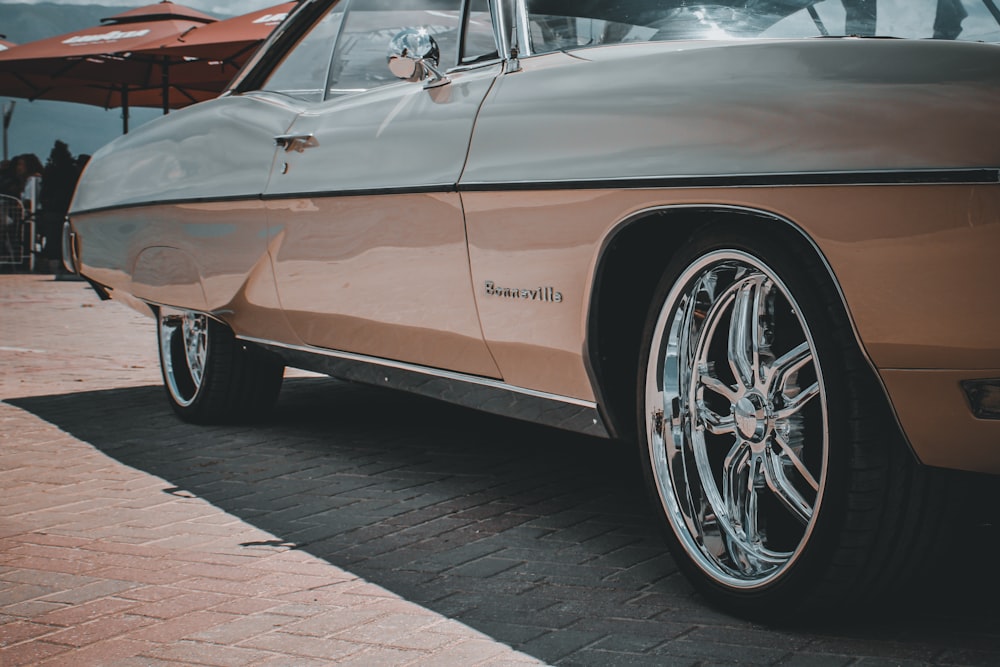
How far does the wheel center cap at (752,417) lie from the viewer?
272 cm

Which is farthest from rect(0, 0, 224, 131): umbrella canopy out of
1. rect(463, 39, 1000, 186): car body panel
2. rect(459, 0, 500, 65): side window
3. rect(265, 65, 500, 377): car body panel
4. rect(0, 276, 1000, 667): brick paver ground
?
rect(463, 39, 1000, 186): car body panel

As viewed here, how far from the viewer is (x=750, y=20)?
114 inches

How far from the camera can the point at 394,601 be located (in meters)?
2.92

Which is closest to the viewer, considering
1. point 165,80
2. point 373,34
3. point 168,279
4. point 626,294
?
point 626,294

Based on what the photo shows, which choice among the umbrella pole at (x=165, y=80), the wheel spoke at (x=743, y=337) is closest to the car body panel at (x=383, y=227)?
the wheel spoke at (x=743, y=337)

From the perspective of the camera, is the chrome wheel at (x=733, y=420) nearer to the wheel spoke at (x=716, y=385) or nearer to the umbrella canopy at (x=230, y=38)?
the wheel spoke at (x=716, y=385)

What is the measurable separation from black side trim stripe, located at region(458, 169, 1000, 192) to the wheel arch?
0.25 ft

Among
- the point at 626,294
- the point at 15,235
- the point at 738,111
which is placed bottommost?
the point at 15,235

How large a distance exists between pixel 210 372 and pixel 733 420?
295 cm

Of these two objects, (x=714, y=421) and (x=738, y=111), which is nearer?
(x=738, y=111)

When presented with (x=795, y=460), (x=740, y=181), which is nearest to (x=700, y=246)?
(x=740, y=181)

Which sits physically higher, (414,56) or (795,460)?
(414,56)

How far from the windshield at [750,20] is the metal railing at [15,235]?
547 inches

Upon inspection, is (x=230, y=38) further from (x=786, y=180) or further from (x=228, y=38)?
(x=786, y=180)
